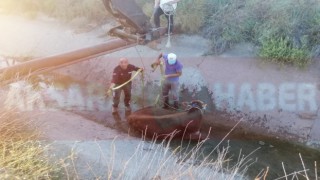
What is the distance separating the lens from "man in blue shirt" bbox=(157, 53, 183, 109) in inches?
387

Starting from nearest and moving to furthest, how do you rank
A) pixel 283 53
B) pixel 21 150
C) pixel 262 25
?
pixel 21 150 < pixel 283 53 < pixel 262 25

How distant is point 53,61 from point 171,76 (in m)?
3.16

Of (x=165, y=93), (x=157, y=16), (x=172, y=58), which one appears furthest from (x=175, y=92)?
(x=157, y=16)

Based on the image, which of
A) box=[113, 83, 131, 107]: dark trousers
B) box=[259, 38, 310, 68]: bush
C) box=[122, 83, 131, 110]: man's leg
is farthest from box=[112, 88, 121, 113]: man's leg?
box=[259, 38, 310, 68]: bush

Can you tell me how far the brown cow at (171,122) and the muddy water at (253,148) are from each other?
0.28 m

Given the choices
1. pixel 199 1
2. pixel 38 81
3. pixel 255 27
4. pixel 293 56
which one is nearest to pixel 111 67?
pixel 38 81

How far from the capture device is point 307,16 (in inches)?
484

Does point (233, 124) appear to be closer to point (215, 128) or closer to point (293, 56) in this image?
point (215, 128)

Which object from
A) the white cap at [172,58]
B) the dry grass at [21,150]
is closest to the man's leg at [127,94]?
the white cap at [172,58]

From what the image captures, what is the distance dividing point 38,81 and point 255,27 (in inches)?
258

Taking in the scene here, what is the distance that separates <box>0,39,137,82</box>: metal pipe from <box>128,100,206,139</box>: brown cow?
1968mm

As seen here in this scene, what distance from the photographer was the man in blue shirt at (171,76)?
9.82 metres

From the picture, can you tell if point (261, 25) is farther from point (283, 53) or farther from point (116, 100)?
point (116, 100)

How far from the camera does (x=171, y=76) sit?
9.92 metres
